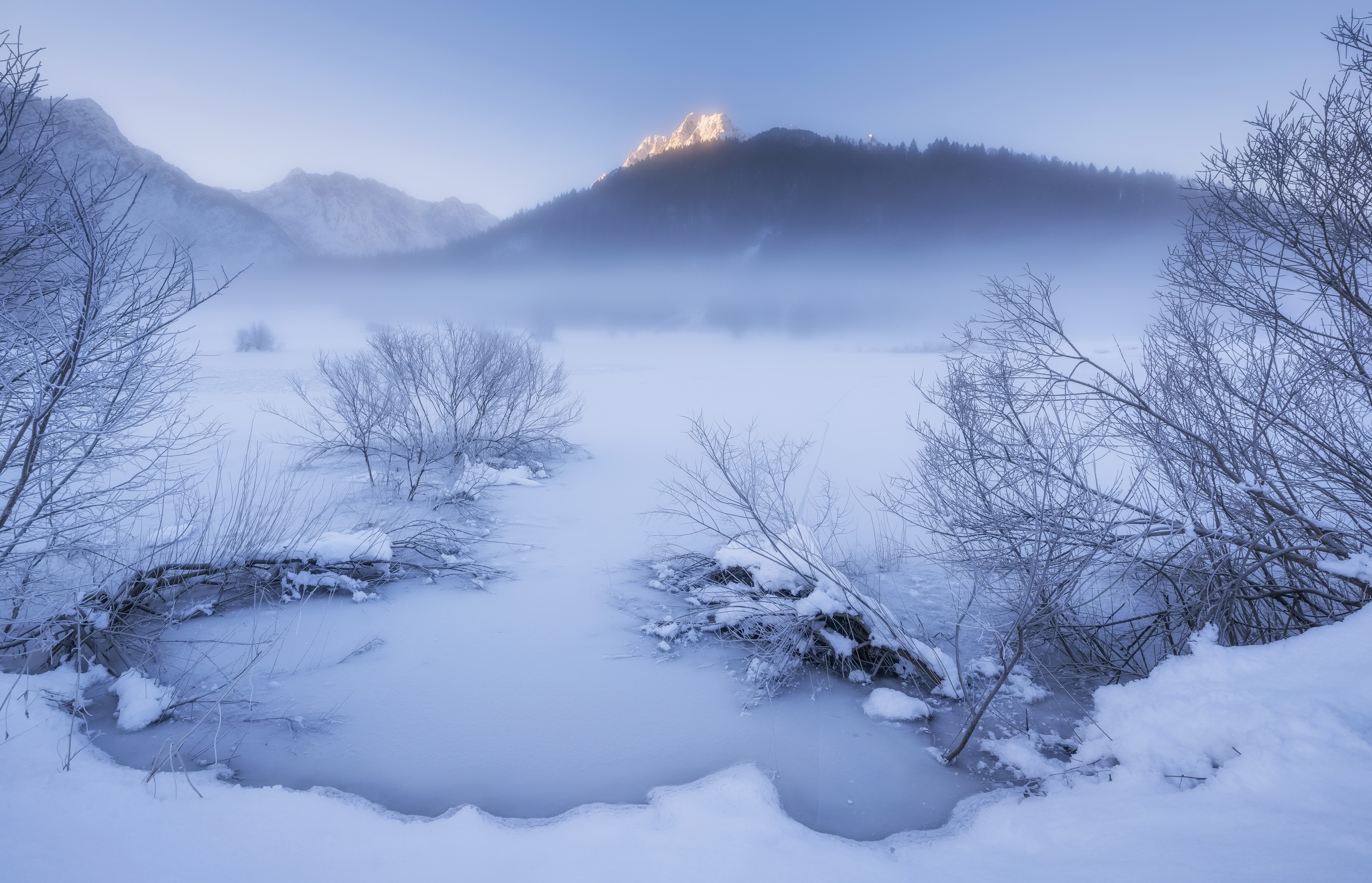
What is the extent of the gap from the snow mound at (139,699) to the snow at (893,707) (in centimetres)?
517

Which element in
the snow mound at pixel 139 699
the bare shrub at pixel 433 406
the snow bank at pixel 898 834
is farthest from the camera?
the bare shrub at pixel 433 406

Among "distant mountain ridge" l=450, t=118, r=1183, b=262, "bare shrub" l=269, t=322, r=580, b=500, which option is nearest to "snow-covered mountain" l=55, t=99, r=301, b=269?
"distant mountain ridge" l=450, t=118, r=1183, b=262

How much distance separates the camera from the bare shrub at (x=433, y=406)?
1096 cm

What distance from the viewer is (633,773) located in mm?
3836

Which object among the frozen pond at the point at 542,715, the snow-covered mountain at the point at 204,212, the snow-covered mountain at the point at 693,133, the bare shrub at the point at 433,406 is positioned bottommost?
the frozen pond at the point at 542,715

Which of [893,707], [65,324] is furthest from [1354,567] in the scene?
[65,324]

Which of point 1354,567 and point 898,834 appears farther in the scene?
point 1354,567

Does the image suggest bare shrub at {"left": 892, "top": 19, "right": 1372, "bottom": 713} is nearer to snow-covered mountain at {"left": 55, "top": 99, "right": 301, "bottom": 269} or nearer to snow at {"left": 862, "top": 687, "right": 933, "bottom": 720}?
snow at {"left": 862, "top": 687, "right": 933, "bottom": 720}

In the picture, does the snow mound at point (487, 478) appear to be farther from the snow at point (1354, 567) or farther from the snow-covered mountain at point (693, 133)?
the snow-covered mountain at point (693, 133)

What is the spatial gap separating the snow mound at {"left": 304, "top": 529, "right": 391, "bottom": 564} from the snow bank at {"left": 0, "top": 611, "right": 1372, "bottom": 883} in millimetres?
2669

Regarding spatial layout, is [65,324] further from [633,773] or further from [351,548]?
[633,773]

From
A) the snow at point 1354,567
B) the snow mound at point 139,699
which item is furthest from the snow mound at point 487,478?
the snow at point 1354,567

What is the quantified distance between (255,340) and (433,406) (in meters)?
29.2

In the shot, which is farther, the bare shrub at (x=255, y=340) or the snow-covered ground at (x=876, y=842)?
the bare shrub at (x=255, y=340)
